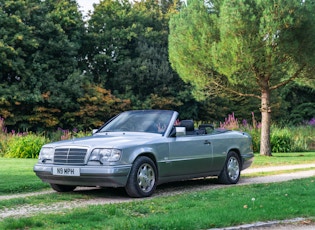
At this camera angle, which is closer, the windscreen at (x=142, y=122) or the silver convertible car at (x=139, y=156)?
the silver convertible car at (x=139, y=156)

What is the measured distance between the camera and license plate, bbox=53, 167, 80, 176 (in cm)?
1047

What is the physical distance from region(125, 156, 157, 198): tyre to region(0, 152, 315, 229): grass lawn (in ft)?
0.91

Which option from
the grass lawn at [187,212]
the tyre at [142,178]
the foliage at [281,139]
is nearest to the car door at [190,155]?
the tyre at [142,178]

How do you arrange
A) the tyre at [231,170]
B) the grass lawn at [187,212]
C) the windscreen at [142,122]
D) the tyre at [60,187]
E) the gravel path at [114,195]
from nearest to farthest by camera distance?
the grass lawn at [187,212] < the gravel path at [114,195] < the tyre at [60,187] < the windscreen at [142,122] < the tyre at [231,170]

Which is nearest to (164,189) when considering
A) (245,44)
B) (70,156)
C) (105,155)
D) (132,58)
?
(105,155)

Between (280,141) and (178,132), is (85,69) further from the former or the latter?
(178,132)

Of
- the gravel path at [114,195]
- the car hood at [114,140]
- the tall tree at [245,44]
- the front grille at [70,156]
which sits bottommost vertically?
the gravel path at [114,195]

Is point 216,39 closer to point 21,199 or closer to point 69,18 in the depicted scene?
point 21,199

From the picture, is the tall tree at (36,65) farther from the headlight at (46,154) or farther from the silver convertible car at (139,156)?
the headlight at (46,154)

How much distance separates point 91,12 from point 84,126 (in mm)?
11455

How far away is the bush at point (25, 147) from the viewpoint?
2344 centimetres

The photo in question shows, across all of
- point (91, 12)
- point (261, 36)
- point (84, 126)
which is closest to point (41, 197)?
point (261, 36)

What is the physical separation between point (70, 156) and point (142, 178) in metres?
1.38

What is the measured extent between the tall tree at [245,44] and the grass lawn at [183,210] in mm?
11233
